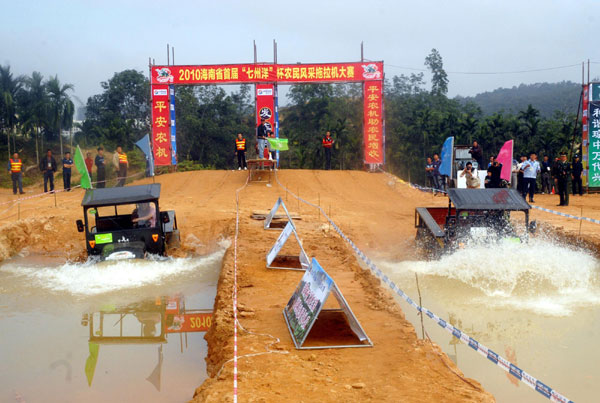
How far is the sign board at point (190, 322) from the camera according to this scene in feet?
27.1

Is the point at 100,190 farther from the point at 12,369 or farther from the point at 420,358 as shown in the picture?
the point at 420,358

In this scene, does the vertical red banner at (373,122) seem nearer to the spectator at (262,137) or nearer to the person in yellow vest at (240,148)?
the spectator at (262,137)

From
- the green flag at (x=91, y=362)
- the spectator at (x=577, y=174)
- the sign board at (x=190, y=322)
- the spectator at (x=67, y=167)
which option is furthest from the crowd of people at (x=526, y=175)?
the spectator at (x=67, y=167)

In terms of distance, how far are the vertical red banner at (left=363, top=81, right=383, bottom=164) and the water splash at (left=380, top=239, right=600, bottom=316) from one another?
1743 centimetres

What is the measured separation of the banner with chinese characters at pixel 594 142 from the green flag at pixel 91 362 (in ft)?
69.8

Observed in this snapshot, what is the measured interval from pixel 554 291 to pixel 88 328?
7.60 m

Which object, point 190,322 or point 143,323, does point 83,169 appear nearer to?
point 143,323

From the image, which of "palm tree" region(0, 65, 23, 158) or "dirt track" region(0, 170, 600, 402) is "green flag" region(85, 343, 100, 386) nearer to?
"dirt track" region(0, 170, 600, 402)

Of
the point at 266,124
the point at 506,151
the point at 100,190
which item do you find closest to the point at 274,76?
the point at 266,124

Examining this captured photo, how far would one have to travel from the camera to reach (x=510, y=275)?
1019 cm

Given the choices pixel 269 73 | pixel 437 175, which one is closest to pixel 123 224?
pixel 437 175

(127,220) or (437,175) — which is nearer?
(127,220)

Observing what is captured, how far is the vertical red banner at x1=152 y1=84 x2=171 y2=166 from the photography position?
27.7 m

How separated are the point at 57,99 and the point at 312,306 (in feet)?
127
